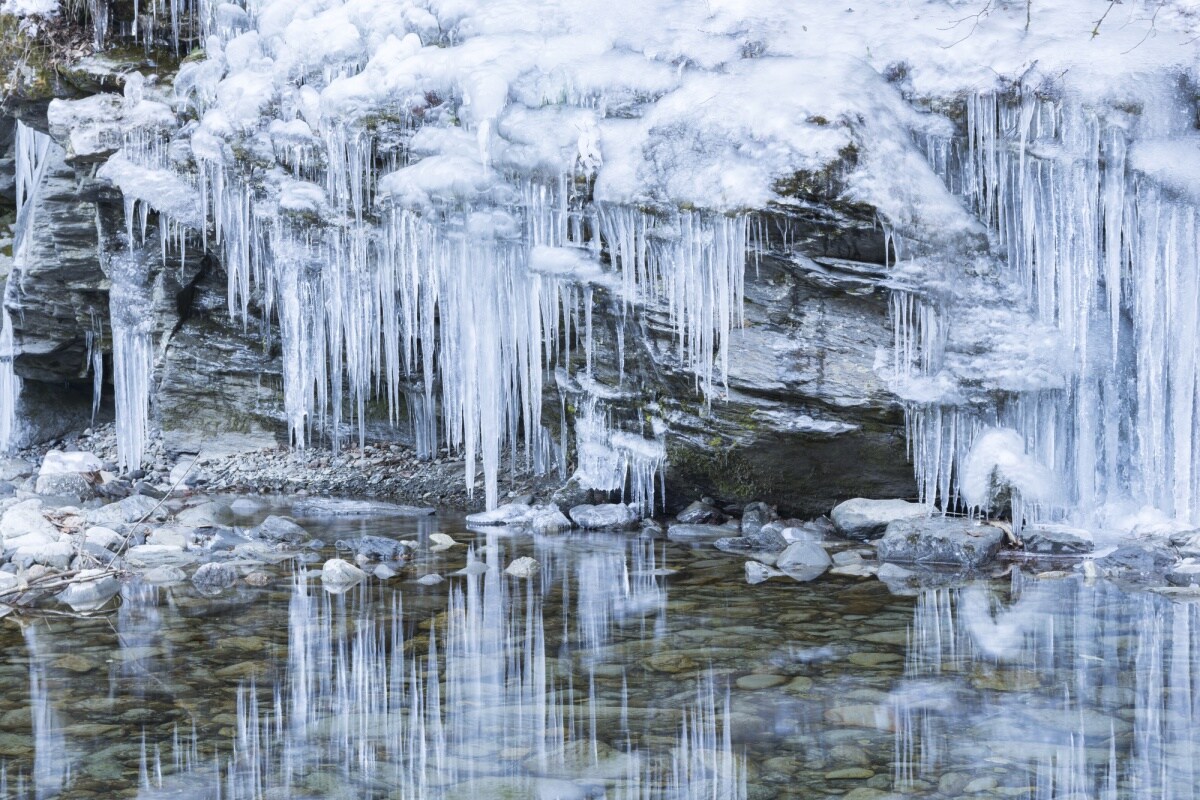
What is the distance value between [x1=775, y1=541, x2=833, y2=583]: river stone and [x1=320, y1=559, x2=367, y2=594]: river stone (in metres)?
2.67

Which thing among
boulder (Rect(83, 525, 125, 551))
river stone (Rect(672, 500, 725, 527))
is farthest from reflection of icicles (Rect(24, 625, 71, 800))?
river stone (Rect(672, 500, 725, 527))

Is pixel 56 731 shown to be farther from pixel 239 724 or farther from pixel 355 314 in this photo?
pixel 355 314

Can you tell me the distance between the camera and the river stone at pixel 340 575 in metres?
6.25

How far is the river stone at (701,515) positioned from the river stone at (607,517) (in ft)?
1.30

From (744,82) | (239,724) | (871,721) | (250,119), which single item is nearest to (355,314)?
(250,119)

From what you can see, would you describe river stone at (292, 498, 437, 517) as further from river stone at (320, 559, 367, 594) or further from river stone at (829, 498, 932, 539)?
river stone at (829, 498, 932, 539)

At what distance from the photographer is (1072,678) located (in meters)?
4.04

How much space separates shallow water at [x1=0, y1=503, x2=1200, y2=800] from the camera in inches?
126

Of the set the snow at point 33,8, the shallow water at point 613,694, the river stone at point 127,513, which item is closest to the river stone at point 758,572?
the shallow water at point 613,694

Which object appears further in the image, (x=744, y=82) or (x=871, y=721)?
(x=744, y=82)

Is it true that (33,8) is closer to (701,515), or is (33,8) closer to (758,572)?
(701,515)

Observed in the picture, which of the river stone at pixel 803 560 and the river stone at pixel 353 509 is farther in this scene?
the river stone at pixel 353 509

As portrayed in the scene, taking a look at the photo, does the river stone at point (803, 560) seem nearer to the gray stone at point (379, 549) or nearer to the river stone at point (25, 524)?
the gray stone at point (379, 549)

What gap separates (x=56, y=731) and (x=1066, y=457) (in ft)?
20.0
